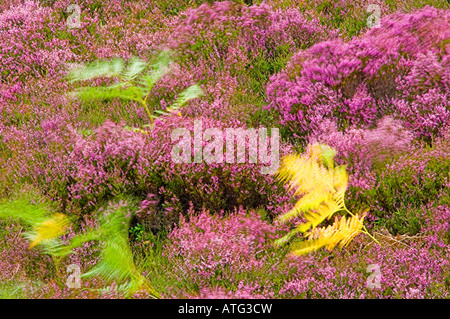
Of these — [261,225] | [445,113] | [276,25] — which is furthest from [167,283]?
[276,25]

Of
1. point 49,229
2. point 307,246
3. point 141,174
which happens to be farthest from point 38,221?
point 307,246

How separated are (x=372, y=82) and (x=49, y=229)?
276cm

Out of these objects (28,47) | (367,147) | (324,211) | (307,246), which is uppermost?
(28,47)

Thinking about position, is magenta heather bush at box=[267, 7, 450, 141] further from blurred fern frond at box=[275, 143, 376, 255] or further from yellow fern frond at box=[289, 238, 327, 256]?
yellow fern frond at box=[289, 238, 327, 256]

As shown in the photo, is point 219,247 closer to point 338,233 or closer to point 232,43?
point 338,233

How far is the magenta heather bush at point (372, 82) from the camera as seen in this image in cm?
409

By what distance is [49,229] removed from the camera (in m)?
3.69

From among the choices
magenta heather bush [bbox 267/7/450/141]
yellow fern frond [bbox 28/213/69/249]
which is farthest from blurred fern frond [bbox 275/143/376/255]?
yellow fern frond [bbox 28/213/69/249]

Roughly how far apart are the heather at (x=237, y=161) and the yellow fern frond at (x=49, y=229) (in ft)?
0.04

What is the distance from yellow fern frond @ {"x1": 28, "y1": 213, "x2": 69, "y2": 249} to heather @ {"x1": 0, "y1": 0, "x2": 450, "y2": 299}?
1 cm

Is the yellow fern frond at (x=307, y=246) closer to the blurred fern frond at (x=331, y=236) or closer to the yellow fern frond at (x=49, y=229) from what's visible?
the blurred fern frond at (x=331, y=236)

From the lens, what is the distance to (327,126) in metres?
4.09

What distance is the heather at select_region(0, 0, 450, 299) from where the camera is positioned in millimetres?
→ 3277
